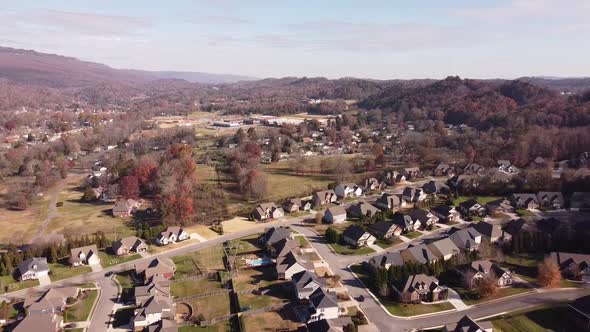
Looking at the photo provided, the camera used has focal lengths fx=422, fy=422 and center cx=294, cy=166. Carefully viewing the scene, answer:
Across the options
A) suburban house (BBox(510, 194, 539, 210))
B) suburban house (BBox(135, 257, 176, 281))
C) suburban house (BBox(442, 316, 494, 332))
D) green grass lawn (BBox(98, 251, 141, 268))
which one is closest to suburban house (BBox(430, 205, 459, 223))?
suburban house (BBox(510, 194, 539, 210))

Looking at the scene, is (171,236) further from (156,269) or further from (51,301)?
(51,301)

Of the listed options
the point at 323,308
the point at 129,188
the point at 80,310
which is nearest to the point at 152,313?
the point at 80,310

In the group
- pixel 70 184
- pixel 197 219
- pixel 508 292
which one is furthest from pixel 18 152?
pixel 508 292

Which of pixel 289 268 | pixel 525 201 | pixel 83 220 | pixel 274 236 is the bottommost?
pixel 83 220

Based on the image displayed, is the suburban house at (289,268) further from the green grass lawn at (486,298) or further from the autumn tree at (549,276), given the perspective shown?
the autumn tree at (549,276)

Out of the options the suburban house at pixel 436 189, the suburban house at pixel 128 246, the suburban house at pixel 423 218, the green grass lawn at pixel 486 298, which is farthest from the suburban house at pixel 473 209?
the suburban house at pixel 128 246
